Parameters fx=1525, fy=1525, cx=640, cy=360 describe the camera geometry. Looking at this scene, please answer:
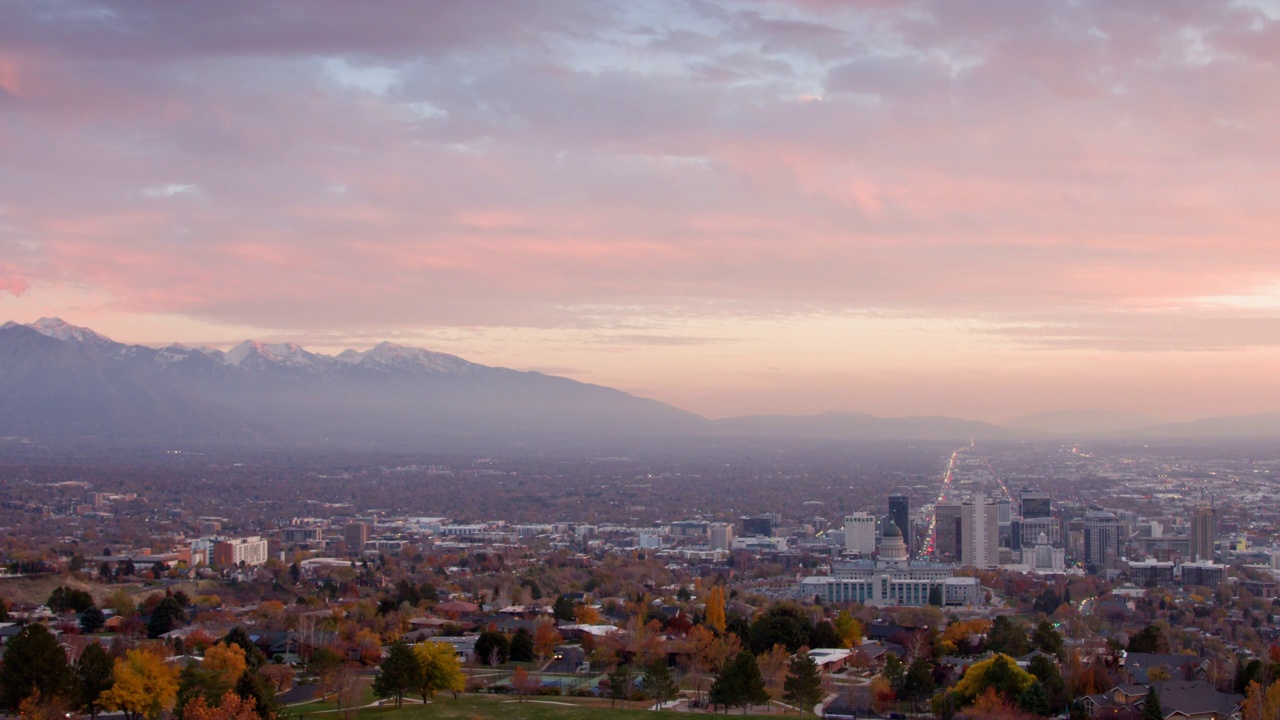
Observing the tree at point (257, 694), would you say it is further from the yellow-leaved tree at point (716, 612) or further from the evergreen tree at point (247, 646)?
the yellow-leaved tree at point (716, 612)

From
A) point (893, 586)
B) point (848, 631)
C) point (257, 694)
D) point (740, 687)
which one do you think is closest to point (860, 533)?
point (893, 586)

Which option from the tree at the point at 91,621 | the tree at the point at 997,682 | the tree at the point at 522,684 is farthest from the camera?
the tree at the point at 91,621

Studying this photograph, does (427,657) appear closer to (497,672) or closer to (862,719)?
(497,672)

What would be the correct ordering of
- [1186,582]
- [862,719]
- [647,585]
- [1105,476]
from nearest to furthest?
[862,719], [647,585], [1186,582], [1105,476]

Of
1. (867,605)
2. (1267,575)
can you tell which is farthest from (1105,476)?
(867,605)

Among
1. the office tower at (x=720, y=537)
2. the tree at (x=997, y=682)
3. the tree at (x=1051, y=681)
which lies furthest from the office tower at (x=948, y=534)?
the tree at (x=997, y=682)

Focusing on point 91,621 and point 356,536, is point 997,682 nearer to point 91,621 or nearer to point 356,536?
point 91,621
